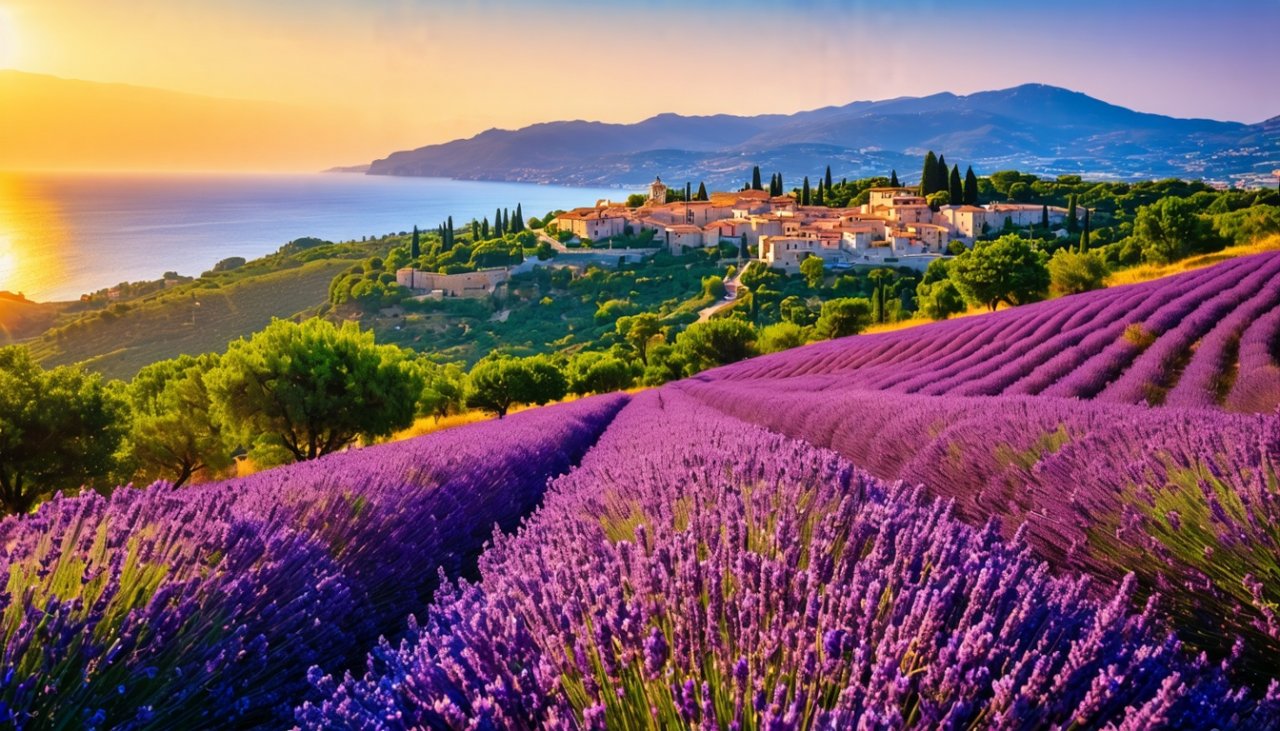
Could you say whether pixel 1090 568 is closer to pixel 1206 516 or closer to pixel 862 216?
pixel 1206 516

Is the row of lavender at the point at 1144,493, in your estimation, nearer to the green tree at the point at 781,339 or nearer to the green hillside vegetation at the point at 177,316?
the green tree at the point at 781,339

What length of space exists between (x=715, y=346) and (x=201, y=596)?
33.3 metres

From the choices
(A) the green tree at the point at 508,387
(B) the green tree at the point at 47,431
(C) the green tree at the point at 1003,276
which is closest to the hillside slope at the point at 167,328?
(A) the green tree at the point at 508,387

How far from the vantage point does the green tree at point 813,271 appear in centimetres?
6919

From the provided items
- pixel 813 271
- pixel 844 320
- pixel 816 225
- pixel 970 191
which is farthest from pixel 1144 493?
pixel 970 191

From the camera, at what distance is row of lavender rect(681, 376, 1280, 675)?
189cm

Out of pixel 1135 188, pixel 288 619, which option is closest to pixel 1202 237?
pixel 288 619

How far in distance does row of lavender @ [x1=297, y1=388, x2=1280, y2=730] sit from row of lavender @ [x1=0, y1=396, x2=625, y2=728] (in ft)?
1.83

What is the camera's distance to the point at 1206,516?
2014 mm

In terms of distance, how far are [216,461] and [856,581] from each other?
67.9ft

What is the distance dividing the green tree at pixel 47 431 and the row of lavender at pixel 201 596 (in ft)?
43.8

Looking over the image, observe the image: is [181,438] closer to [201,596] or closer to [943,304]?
[201,596]

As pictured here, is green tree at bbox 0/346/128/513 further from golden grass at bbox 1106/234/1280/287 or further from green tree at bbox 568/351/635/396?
golden grass at bbox 1106/234/1280/287

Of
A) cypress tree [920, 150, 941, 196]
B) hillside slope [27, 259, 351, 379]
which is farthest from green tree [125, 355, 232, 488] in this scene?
cypress tree [920, 150, 941, 196]
